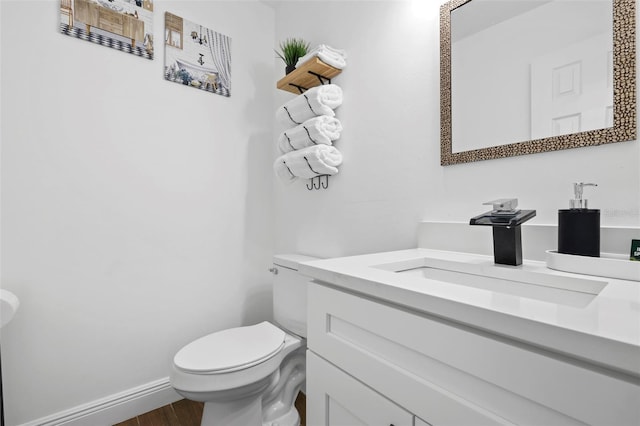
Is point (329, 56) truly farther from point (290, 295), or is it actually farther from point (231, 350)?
point (231, 350)

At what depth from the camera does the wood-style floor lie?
140cm

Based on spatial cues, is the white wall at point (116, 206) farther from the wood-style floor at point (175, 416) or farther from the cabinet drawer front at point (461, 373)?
the cabinet drawer front at point (461, 373)

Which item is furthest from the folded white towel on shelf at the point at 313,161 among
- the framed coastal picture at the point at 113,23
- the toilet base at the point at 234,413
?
the toilet base at the point at 234,413

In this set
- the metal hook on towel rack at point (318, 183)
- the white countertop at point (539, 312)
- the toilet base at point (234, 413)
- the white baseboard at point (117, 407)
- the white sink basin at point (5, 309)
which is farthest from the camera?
the metal hook on towel rack at point (318, 183)

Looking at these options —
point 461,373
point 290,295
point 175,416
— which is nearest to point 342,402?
point 461,373

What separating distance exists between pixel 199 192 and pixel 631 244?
1.68 m

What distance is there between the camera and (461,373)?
47cm

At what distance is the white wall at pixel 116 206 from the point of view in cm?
122

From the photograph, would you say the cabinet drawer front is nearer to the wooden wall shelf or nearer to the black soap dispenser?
the black soap dispenser

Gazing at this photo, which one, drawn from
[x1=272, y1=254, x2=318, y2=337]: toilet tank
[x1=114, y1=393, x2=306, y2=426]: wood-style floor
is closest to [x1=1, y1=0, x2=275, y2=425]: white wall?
[x1=114, y1=393, x2=306, y2=426]: wood-style floor

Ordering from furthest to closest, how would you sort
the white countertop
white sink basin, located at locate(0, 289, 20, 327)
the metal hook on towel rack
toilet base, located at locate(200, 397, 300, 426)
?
1. the metal hook on towel rack
2. toilet base, located at locate(200, 397, 300, 426)
3. white sink basin, located at locate(0, 289, 20, 327)
4. the white countertop

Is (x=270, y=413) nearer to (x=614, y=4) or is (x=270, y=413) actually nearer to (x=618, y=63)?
(x=618, y=63)

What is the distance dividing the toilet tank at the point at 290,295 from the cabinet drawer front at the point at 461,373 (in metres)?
0.71

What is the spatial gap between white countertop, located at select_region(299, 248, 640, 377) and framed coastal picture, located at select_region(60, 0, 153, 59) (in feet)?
4.97
